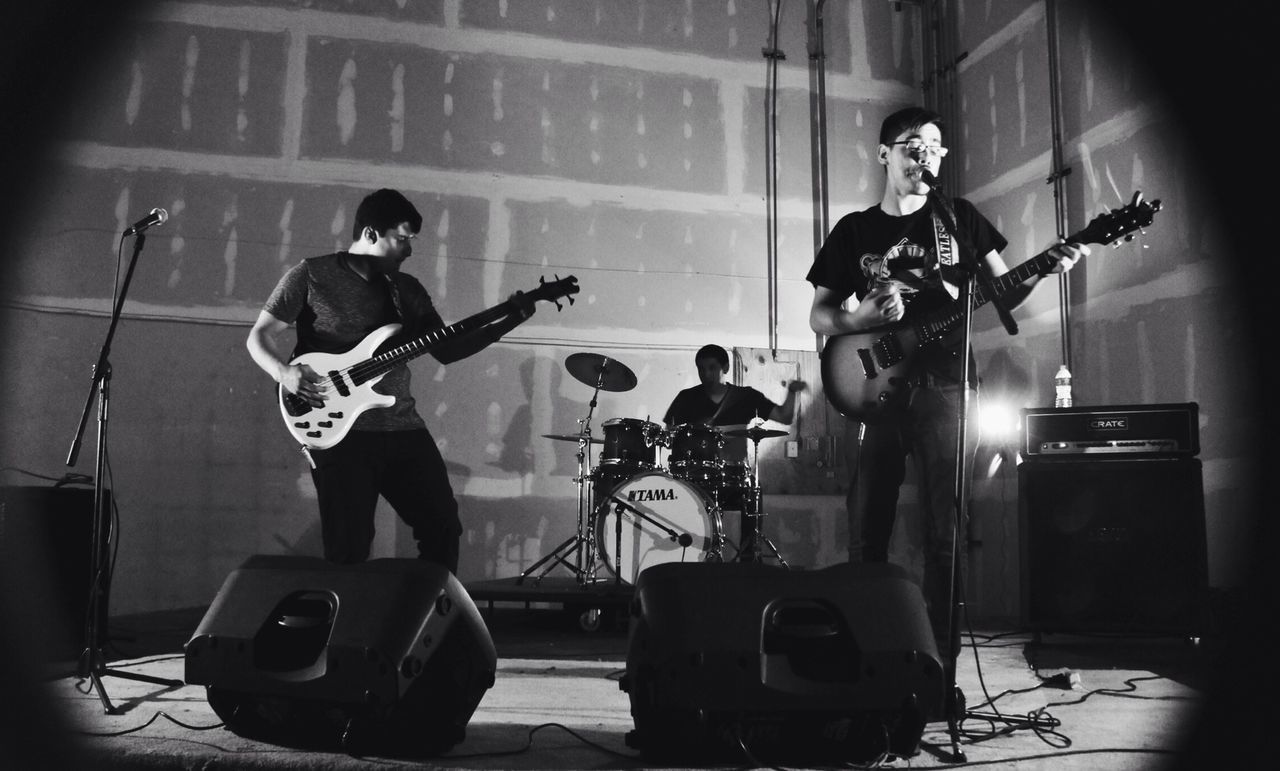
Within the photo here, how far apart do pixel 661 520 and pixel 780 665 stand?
3.44m

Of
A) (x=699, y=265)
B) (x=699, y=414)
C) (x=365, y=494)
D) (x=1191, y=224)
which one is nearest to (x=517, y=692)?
(x=365, y=494)

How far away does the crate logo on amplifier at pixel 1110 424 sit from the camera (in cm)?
386

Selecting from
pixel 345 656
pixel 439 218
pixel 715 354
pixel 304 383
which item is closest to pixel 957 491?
pixel 345 656

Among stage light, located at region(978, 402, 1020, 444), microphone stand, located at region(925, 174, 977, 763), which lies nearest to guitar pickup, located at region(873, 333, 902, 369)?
microphone stand, located at region(925, 174, 977, 763)

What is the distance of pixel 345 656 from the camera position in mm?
2037

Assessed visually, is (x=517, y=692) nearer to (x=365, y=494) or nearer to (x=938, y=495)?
(x=365, y=494)

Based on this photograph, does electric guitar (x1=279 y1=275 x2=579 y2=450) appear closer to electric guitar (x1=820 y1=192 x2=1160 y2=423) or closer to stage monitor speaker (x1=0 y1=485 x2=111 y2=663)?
electric guitar (x1=820 y1=192 x2=1160 y2=423)

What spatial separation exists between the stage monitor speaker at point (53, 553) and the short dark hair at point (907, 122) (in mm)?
3577

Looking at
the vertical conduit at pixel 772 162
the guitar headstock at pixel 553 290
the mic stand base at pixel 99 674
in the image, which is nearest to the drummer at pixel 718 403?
the vertical conduit at pixel 772 162

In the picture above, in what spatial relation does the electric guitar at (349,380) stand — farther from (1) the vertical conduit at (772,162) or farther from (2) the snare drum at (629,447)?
(1) the vertical conduit at (772,162)

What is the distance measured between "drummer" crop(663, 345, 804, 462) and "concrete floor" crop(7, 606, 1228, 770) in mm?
1938

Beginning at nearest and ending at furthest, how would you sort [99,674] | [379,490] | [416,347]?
1. [99,674]
2. [379,490]
3. [416,347]

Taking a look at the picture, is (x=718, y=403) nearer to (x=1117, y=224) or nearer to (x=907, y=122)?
(x=907, y=122)

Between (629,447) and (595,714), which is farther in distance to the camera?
(629,447)
